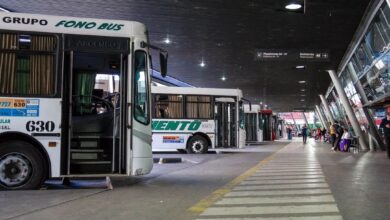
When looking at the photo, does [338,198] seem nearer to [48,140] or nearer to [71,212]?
[71,212]

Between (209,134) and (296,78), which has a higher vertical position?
(296,78)

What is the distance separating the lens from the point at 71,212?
724 cm

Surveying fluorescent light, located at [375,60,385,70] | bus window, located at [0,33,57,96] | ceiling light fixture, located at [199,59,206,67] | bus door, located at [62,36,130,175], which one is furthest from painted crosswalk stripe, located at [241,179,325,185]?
ceiling light fixture, located at [199,59,206,67]

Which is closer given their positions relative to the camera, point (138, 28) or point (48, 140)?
point (48, 140)

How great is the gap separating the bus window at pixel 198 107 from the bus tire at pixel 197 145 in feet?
3.31

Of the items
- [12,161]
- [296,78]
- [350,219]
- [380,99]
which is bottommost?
[350,219]

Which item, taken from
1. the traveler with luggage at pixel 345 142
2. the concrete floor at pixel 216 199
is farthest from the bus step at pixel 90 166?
the traveler with luggage at pixel 345 142

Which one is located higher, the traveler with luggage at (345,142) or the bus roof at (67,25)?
the bus roof at (67,25)

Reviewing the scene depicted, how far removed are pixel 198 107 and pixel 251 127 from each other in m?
18.8

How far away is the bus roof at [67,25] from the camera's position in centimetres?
959

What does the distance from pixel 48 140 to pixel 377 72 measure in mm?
16607

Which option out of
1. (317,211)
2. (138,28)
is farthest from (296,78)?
(317,211)

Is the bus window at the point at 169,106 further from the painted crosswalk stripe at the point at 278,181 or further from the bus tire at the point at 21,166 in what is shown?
the bus tire at the point at 21,166

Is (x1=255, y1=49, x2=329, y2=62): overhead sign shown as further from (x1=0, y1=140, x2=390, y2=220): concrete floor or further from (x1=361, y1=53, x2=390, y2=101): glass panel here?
(x1=0, y1=140, x2=390, y2=220): concrete floor
